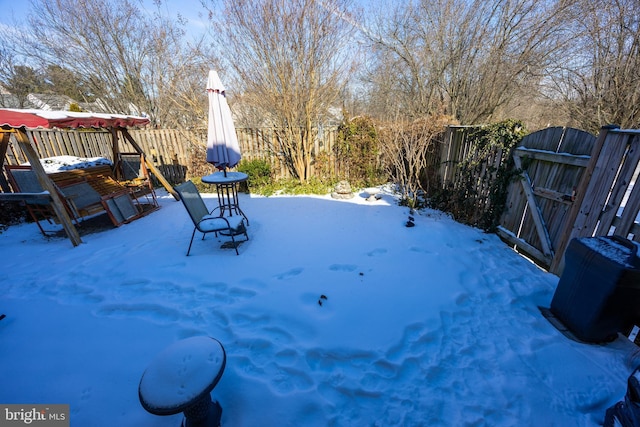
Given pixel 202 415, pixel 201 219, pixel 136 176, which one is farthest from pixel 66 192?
pixel 202 415

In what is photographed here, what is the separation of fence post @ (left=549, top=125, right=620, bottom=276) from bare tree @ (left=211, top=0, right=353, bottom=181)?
567 centimetres

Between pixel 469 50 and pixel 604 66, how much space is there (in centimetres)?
349

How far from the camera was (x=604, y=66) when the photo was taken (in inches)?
208

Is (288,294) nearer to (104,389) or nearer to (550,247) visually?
(104,389)

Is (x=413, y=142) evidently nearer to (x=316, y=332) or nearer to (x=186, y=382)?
(x=316, y=332)

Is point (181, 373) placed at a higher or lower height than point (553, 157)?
lower

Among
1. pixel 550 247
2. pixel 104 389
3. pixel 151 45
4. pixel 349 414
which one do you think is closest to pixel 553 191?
pixel 550 247

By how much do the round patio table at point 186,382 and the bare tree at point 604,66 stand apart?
26.8 feet

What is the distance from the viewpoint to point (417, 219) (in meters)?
4.86

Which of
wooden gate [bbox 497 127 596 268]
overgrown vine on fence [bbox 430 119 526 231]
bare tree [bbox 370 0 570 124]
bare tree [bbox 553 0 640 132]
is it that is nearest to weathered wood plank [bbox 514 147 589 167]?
wooden gate [bbox 497 127 596 268]

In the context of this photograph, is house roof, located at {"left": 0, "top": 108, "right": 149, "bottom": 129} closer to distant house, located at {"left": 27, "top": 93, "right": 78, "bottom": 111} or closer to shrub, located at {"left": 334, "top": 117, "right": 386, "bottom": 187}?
shrub, located at {"left": 334, "top": 117, "right": 386, "bottom": 187}

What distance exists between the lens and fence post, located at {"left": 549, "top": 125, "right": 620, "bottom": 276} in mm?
2521

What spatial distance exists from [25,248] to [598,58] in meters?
11.7

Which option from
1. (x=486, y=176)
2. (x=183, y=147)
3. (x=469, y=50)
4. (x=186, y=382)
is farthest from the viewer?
(x=183, y=147)
